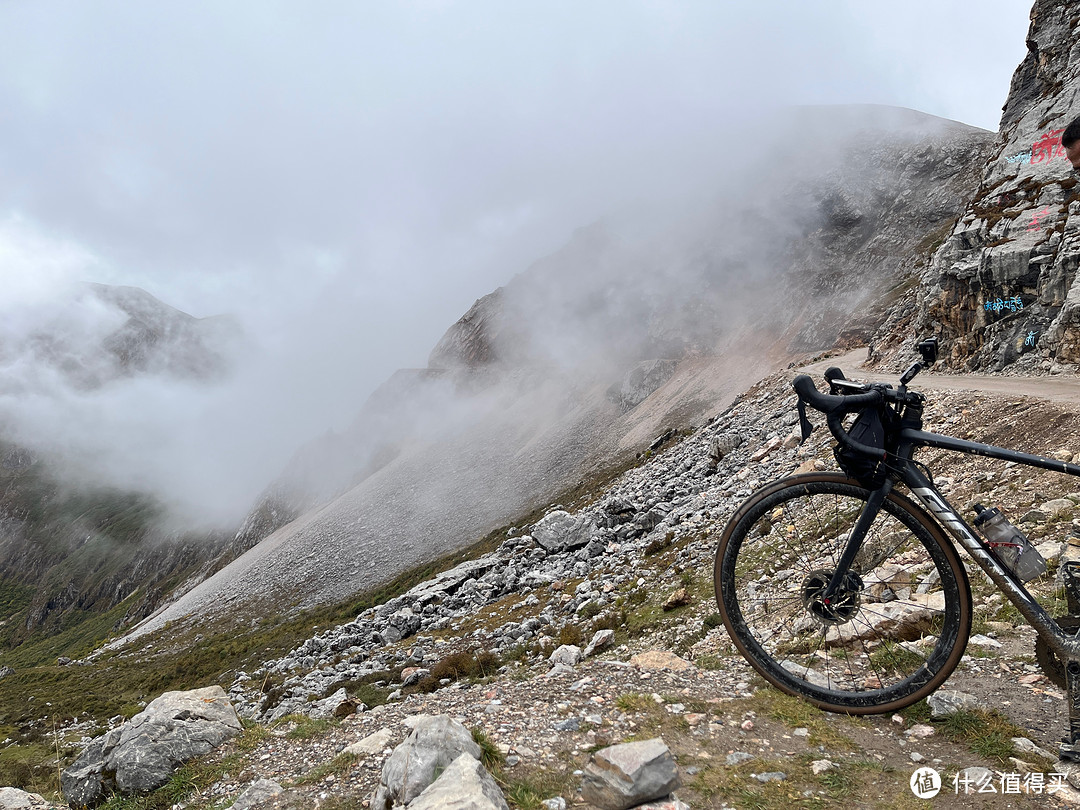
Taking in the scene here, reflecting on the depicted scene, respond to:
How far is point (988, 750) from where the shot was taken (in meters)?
4.11

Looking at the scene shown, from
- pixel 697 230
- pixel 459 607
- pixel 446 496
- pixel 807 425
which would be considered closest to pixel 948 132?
pixel 697 230

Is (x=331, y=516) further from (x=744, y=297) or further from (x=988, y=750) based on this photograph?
(x=988, y=750)

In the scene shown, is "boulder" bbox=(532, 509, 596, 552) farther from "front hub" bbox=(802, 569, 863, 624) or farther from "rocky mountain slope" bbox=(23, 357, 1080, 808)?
"front hub" bbox=(802, 569, 863, 624)

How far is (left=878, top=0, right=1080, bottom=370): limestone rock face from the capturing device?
24375 millimetres

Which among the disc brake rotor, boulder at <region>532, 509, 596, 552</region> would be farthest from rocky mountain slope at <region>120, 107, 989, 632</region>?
the disc brake rotor

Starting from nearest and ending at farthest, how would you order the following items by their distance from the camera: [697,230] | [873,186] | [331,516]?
1. [331,516]
2. [873,186]
3. [697,230]

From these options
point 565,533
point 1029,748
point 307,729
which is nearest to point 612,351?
point 565,533

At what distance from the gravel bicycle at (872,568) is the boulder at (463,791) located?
255 cm

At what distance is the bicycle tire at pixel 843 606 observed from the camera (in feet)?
14.9

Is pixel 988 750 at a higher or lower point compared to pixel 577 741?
lower

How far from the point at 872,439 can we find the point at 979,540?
3.47 feet

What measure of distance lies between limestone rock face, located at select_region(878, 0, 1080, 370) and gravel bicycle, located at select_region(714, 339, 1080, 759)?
2380 centimetres

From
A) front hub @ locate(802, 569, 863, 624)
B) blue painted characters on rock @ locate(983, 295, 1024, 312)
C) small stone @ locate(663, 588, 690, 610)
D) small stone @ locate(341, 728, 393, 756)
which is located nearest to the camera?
front hub @ locate(802, 569, 863, 624)

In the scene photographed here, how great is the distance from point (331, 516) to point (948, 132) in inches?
4803
